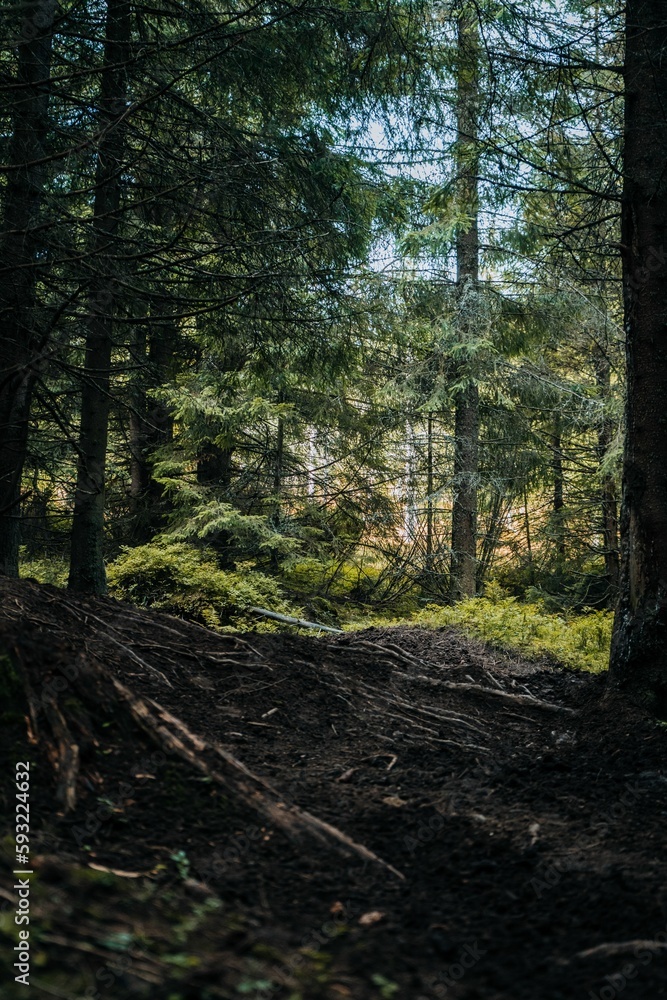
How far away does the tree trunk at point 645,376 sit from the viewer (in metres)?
5.35

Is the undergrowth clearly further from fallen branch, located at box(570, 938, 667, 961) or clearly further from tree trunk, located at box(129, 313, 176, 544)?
fallen branch, located at box(570, 938, 667, 961)

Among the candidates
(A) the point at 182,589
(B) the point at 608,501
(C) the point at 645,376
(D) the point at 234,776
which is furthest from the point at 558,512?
(D) the point at 234,776

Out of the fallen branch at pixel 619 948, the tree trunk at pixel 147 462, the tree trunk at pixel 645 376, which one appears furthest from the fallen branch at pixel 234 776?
the tree trunk at pixel 147 462

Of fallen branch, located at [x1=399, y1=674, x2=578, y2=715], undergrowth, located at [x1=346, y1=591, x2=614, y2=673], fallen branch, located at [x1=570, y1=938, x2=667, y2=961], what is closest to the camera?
fallen branch, located at [x1=570, y1=938, x2=667, y2=961]

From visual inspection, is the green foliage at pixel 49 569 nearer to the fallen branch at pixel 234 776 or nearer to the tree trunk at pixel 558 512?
the fallen branch at pixel 234 776

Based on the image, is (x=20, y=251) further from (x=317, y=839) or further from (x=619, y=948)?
(x=619, y=948)

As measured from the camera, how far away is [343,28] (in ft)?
22.7

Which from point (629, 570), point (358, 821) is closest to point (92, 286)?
point (358, 821)

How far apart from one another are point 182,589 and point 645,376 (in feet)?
19.7

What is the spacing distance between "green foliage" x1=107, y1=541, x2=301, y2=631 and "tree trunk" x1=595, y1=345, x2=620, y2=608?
6.67 meters

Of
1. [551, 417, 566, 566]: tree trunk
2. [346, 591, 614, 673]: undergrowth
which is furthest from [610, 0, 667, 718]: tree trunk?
[551, 417, 566, 566]: tree trunk

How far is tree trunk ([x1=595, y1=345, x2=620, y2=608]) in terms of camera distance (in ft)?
41.6

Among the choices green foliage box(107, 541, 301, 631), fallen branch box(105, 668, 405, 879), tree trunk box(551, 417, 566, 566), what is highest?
tree trunk box(551, 417, 566, 566)

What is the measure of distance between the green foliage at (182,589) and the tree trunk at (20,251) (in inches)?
95.5
